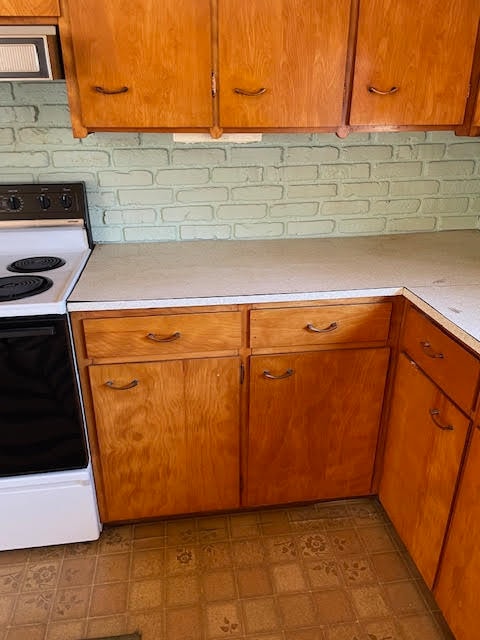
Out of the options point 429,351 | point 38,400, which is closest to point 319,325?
point 429,351

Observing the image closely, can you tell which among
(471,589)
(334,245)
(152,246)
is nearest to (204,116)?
(152,246)

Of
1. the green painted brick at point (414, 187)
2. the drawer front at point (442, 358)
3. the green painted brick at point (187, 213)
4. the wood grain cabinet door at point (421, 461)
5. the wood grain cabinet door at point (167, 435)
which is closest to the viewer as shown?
the drawer front at point (442, 358)

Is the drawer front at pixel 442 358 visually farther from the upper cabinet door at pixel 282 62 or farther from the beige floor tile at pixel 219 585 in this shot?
the beige floor tile at pixel 219 585

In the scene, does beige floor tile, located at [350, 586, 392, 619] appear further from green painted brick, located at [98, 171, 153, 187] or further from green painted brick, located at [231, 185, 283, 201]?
green painted brick, located at [98, 171, 153, 187]

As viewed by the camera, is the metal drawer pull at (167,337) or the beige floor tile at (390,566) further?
the beige floor tile at (390,566)

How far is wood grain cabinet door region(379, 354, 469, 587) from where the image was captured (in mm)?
1365

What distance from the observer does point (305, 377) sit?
165cm

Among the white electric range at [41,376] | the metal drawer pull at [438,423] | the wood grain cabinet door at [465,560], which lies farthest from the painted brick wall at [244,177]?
the wood grain cabinet door at [465,560]

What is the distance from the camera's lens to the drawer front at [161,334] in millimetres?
1492

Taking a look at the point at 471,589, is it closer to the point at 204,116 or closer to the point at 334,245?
the point at 334,245

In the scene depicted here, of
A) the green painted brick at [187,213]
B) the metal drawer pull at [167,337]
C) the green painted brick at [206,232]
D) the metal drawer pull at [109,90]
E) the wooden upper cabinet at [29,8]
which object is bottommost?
the metal drawer pull at [167,337]

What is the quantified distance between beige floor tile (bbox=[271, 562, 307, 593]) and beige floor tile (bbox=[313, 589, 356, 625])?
0.06 m

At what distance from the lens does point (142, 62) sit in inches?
56.8

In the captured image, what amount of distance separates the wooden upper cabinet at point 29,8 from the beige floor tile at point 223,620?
1852mm
